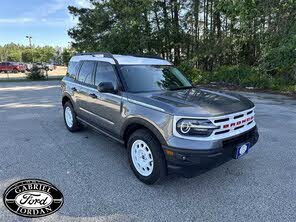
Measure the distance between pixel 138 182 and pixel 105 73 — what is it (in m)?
1.89

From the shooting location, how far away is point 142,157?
3279 millimetres

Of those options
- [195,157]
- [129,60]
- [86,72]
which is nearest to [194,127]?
[195,157]

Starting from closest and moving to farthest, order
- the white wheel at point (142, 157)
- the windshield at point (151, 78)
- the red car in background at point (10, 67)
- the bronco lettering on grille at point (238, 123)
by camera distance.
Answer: the bronco lettering on grille at point (238, 123) → the white wheel at point (142, 157) → the windshield at point (151, 78) → the red car in background at point (10, 67)

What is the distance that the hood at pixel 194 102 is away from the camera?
2.79m

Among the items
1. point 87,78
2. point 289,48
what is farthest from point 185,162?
point 289,48

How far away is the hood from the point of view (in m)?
2.79

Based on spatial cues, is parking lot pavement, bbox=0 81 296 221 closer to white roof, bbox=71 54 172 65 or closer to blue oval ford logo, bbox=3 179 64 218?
blue oval ford logo, bbox=3 179 64 218

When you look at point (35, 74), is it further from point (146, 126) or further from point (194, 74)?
point (146, 126)

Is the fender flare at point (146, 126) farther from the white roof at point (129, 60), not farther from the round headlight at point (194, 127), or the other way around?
the white roof at point (129, 60)

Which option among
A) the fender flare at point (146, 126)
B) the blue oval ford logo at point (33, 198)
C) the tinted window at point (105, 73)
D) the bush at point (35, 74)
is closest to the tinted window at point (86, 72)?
the tinted window at point (105, 73)

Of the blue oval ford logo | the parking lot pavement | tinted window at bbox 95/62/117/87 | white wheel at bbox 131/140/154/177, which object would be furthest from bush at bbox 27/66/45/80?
white wheel at bbox 131/140/154/177

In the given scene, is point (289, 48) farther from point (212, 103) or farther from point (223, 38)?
point (212, 103)

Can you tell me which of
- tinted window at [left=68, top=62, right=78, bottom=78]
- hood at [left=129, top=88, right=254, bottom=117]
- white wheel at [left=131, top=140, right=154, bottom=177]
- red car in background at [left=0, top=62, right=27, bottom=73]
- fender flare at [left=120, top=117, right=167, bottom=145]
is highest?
red car in background at [left=0, top=62, right=27, bottom=73]

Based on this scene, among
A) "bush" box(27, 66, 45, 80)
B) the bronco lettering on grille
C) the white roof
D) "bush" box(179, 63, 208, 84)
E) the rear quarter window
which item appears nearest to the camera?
the bronco lettering on grille
